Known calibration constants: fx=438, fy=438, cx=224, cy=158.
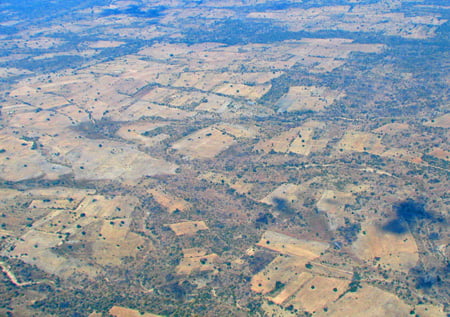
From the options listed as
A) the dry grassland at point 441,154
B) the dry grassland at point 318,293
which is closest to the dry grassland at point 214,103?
the dry grassland at point 441,154

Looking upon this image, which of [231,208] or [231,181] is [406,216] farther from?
[231,181]

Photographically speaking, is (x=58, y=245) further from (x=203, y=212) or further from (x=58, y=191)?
(x=203, y=212)

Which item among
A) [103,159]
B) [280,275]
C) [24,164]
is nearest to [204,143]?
[103,159]

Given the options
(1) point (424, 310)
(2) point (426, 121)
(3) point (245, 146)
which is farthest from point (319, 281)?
(2) point (426, 121)

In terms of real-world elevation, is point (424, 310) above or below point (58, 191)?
below

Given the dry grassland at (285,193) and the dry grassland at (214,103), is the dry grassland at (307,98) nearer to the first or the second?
the dry grassland at (214,103)

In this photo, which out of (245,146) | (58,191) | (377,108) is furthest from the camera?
(377,108)
